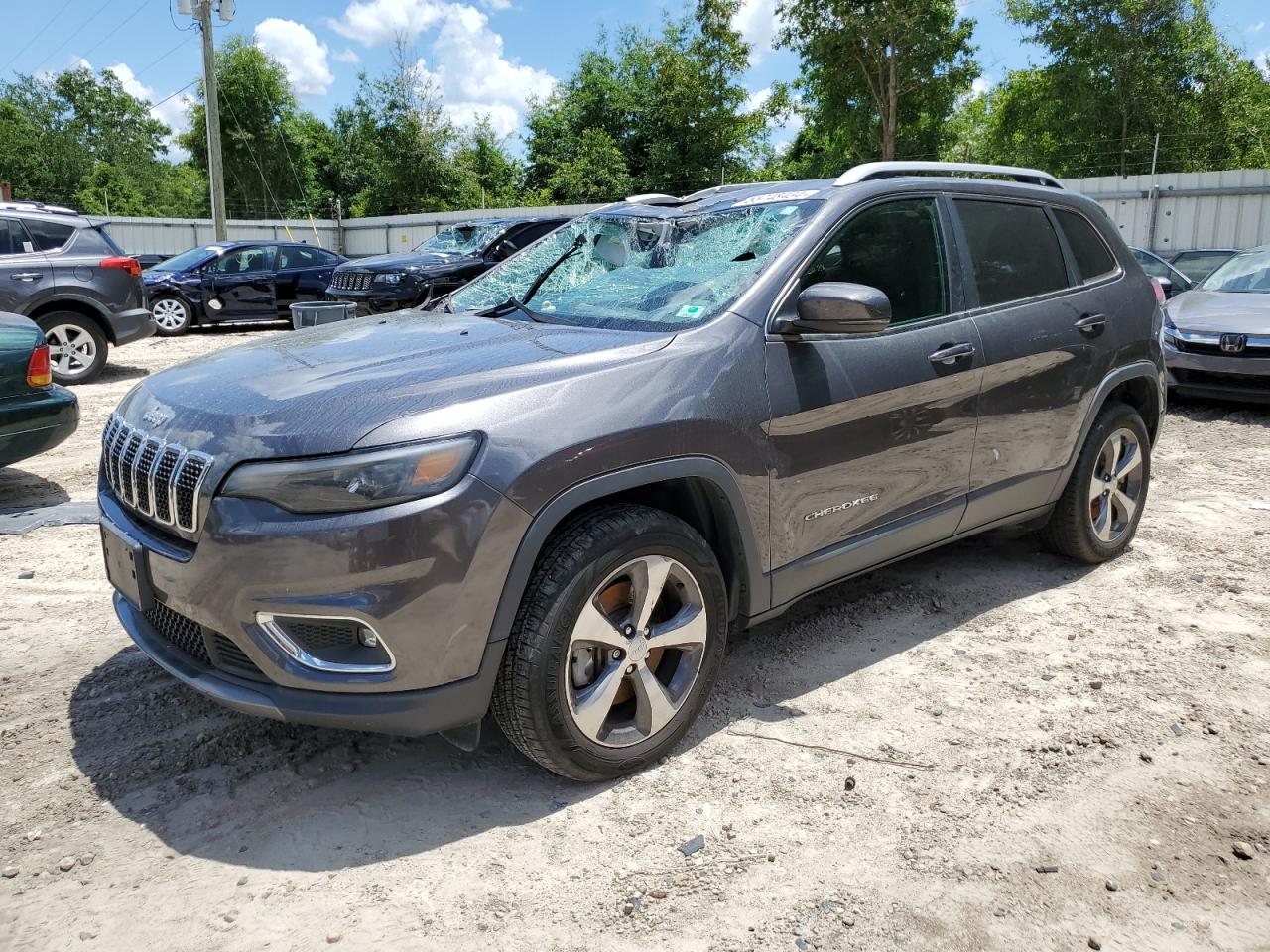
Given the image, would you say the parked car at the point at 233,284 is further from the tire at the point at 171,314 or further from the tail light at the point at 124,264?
the tail light at the point at 124,264

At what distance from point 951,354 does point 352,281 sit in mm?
11198

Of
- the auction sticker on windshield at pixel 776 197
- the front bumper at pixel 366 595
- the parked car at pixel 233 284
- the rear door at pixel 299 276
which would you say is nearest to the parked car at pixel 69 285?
the parked car at pixel 233 284

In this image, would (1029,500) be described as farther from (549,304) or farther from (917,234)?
(549,304)

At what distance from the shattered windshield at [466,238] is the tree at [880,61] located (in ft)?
47.3

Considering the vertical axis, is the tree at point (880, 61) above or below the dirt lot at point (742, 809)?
above

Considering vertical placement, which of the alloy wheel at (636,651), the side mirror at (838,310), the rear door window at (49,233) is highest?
the rear door window at (49,233)

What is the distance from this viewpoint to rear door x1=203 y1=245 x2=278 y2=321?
15523 millimetres

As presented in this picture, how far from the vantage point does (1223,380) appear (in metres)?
8.88

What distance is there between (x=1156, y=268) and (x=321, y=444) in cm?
1216

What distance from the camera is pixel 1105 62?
3266 cm

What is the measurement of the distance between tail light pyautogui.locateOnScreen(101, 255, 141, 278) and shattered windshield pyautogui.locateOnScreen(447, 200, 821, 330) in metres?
7.95

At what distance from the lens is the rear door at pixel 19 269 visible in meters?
9.91

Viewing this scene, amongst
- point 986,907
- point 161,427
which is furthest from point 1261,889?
point 161,427

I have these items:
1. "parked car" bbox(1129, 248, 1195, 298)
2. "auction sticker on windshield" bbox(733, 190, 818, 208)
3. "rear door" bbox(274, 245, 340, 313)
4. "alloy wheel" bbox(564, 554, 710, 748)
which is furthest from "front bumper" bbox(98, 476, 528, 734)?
"rear door" bbox(274, 245, 340, 313)
